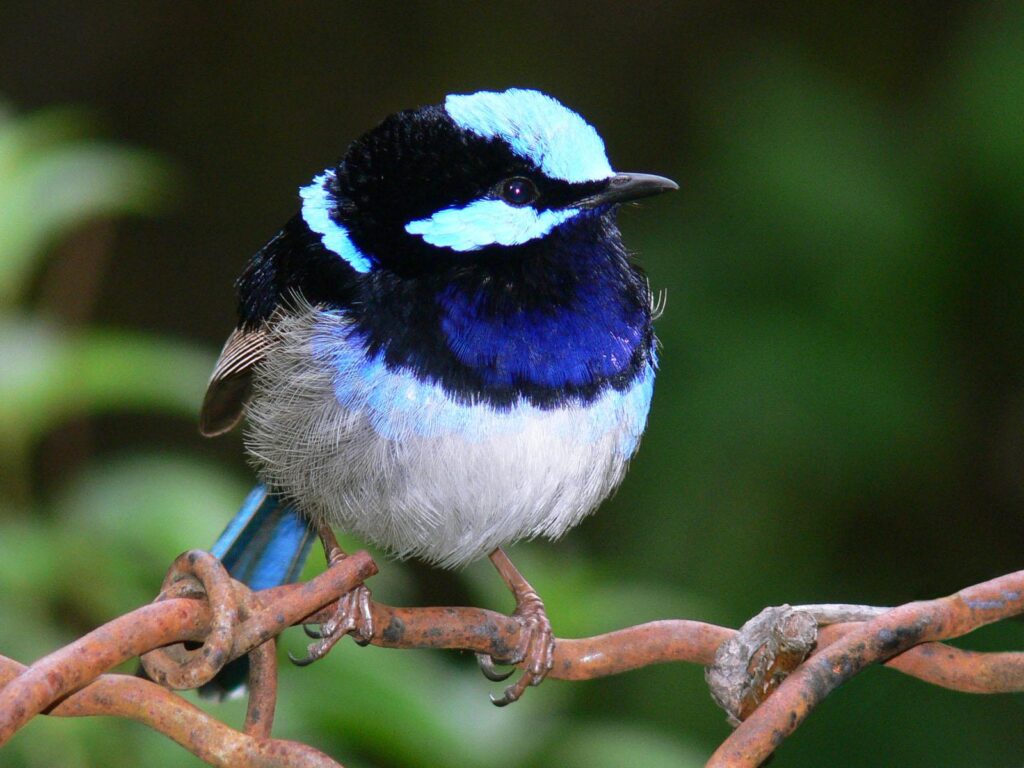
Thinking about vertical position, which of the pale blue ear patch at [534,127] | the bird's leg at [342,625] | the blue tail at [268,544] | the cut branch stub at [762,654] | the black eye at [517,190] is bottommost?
the blue tail at [268,544]

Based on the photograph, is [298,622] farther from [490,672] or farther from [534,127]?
[534,127]

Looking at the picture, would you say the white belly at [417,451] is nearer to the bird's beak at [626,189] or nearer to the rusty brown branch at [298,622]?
the bird's beak at [626,189]

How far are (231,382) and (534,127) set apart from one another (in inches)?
43.4

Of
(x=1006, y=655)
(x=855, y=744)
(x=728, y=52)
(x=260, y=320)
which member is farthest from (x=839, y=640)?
(x=728, y=52)

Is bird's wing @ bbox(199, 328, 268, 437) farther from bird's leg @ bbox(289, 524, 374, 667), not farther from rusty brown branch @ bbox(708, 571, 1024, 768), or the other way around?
rusty brown branch @ bbox(708, 571, 1024, 768)

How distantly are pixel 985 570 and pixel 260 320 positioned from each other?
11.6 ft

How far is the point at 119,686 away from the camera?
167cm

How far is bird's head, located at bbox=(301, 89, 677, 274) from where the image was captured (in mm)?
2943

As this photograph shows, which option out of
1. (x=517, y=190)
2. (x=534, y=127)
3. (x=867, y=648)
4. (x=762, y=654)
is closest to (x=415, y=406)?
(x=517, y=190)

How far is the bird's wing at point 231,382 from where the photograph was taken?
3.37 metres

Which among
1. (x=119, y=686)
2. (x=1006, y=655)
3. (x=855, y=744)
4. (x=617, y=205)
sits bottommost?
(x=855, y=744)

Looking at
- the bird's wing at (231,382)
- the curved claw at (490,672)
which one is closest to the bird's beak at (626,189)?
the bird's wing at (231,382)

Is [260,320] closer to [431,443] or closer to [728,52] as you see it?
[431,443]

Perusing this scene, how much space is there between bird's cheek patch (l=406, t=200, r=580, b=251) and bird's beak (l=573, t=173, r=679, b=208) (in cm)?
15
